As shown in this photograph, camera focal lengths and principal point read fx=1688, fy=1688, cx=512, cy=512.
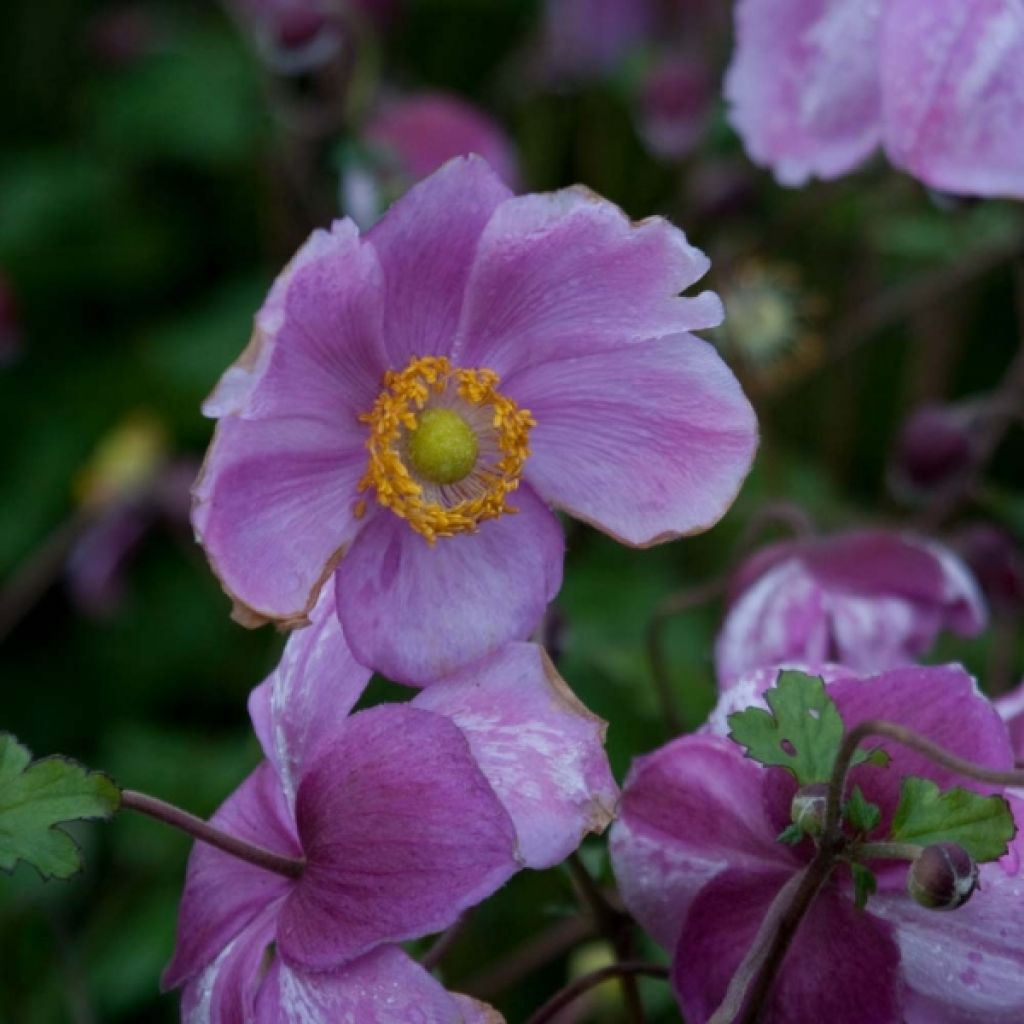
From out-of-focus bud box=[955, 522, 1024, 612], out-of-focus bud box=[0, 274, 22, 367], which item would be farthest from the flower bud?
out-of-focus bud box=[0, 274, 22, 367]

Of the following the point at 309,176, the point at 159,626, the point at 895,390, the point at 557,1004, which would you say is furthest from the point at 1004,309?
the point at 557,1004

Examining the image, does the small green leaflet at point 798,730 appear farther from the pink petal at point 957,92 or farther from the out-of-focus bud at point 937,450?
the out-of-focus bud at point 937,450

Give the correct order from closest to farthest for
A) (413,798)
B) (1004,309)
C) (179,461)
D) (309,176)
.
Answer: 1. (413,798)
2. (309,176)
3. (179,461)
4. (1004,309)

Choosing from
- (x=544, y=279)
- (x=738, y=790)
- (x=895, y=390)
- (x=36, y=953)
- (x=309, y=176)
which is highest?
(x=544, y=279)

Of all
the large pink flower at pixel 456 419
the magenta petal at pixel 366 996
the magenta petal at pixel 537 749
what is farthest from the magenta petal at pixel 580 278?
the magenta petal at pixel 366 996

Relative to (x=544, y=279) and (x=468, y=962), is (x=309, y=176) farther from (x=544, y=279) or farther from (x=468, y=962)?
(x=544, y=279)

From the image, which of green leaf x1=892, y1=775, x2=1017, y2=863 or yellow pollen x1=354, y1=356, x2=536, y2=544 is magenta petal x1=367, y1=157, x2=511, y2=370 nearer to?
yellow pollen x1=354, y1=356, x2=536, y2=544
